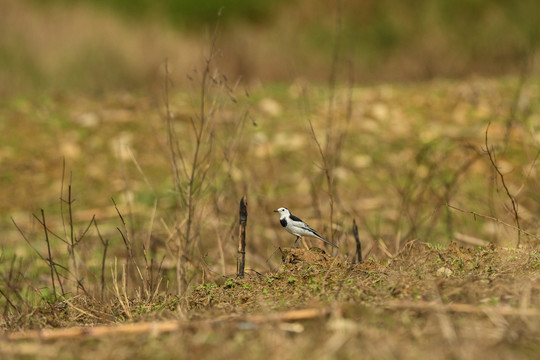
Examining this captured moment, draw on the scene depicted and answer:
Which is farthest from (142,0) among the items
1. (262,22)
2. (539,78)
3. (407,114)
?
(539,78)

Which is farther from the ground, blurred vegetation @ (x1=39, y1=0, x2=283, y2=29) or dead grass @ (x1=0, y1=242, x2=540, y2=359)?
blurred vegetation @ (x1=39, y1=0, x2=283, y2=29)

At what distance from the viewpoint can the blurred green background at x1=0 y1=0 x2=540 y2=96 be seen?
957cm

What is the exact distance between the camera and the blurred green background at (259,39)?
9.57 metres

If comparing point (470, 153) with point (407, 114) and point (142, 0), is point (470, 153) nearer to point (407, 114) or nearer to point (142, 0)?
point (407, 114)

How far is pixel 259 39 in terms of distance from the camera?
11.2m

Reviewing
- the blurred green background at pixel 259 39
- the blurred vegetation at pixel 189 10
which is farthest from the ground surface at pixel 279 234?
the blurred vegetation at pixel 189 10

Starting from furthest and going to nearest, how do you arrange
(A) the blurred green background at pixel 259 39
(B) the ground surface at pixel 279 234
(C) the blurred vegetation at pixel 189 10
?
(C) the blurred vegetation at pixel 189 10
(A) the blurred green background at pixel 259 39
(B) the ground surface at pixel 279 234

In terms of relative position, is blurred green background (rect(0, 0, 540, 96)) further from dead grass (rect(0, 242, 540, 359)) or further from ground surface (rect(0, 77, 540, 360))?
dead grass (rect(0, 242, 540, 359))

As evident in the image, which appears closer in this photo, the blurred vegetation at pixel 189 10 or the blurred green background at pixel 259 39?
the blurred green background at pixel 259 39

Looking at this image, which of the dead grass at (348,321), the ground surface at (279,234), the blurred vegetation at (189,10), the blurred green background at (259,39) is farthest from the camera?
the blurred vegetation at (189,10)

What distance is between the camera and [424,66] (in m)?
10.6

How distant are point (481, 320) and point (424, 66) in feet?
29.8

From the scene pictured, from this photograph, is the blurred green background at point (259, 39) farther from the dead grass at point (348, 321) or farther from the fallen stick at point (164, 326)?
the fallen stick at point (164, 326)

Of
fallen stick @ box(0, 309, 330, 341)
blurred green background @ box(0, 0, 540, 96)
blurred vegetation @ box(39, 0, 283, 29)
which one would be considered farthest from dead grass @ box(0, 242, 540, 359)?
blurred vegetation @ box(39, 0, 283, 29)
